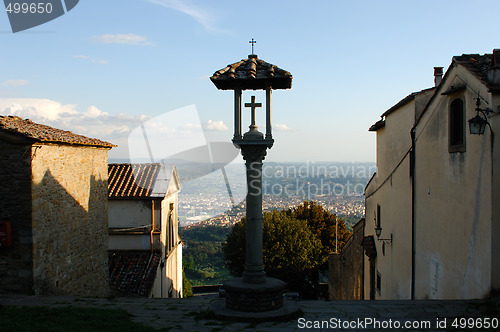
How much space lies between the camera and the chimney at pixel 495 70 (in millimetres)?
8250

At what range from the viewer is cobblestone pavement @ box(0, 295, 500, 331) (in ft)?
23.6

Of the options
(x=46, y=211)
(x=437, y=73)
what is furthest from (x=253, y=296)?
(x=437, y=73)

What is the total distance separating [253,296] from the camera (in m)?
7.58

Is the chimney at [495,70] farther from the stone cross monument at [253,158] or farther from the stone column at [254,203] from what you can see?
the stone column at [254,203]

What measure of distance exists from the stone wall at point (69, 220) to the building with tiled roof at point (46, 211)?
2 centimetres

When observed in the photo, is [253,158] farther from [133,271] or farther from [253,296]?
[133,271]

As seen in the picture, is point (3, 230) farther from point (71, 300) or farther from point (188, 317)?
point (188, 317)

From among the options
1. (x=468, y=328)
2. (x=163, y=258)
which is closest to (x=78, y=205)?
(x=163, y=258)

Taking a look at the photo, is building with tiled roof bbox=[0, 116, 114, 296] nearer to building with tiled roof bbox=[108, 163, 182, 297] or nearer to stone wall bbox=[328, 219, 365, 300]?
building with tiled roof bbox=[108, 163, 182, 297]

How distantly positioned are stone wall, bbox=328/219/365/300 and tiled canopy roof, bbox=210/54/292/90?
13.8 m

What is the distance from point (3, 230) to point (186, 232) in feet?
120

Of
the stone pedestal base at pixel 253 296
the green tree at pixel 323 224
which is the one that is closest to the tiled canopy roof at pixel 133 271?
the stone pedestal base at pixel 253 296

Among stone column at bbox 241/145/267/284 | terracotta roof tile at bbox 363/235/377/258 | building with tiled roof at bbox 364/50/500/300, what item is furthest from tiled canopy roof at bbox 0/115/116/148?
terracotta roof tile at bbox 363/235/377/258

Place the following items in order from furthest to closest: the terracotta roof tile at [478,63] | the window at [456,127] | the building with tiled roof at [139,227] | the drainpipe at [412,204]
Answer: the building with tiled roof at [139,227]
the drainpipe at [412,204]
the window at [456,127]
the terracotta roof tile at [478,63]
